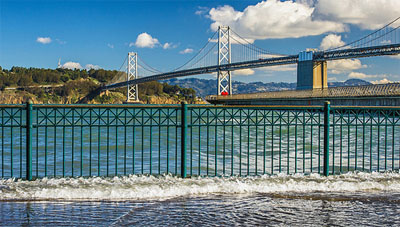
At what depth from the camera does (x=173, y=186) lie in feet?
19.3

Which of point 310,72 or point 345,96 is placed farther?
point 310,72

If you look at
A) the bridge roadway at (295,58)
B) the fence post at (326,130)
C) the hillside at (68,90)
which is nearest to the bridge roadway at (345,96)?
the bridge roadway at (295,58)

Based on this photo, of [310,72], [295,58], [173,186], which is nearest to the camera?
[173,186]

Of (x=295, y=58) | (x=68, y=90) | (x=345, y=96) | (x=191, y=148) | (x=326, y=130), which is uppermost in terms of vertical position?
(x=295, y=58)

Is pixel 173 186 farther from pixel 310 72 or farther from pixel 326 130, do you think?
pixel 310 72

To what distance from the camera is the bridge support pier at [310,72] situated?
47406 millimetres

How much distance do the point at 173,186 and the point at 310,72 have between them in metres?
→ 44.2

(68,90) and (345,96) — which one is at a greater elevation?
(68,90)

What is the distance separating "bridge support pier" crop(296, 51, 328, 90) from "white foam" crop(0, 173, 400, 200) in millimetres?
41885

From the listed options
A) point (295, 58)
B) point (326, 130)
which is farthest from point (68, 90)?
point (326, 130)

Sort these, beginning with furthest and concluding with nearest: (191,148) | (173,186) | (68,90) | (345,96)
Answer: (68,90) → (345,96) → (191,148) → (173,186)

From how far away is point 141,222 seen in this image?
4.34 metres

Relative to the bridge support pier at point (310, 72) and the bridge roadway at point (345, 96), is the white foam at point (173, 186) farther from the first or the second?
the bridge support pier at point (310, 72)

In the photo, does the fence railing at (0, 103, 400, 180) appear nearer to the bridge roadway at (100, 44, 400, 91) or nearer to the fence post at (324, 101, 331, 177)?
the fence post at (324, 101, 331, 177)
